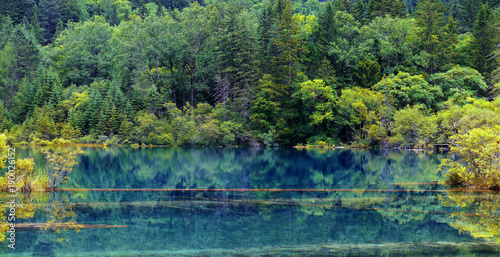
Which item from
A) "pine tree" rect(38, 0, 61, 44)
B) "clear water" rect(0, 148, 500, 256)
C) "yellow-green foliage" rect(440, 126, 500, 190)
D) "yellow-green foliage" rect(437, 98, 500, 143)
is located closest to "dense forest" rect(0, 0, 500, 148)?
"yellow-green foliage" rect(437, 98, 500, 143)

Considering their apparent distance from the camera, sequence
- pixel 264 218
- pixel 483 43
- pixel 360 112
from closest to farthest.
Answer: pixel 264 218
pixel 360 112
pixel 483 43

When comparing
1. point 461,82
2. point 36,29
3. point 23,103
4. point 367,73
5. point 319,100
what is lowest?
point 319,100

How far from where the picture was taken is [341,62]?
189 feet

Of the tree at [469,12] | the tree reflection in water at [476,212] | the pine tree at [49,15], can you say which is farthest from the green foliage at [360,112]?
the pine tree at [49,15]

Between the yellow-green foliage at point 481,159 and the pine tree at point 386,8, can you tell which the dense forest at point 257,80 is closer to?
the pine tree at point 386,8

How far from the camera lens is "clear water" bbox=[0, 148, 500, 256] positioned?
8898 millimetres

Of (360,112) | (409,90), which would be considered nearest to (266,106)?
(360,112)

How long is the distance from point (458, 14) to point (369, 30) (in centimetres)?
2563

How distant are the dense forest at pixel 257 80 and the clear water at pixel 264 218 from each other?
96.8 feet

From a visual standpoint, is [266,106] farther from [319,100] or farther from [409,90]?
[409,90]

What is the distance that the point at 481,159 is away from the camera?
55.8 feet

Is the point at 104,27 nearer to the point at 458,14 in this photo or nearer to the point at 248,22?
the point at 248,22

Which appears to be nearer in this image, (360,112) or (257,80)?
(360,112)

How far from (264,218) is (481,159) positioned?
10379 millimetres
